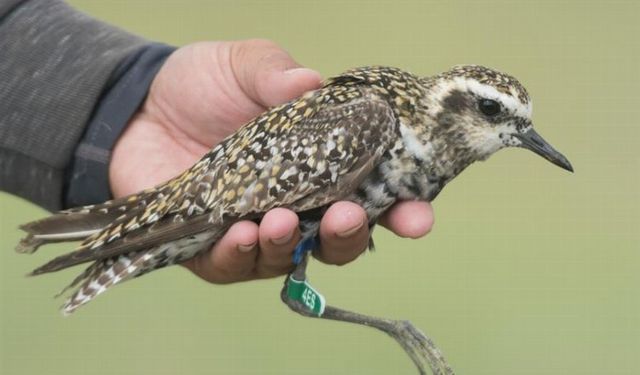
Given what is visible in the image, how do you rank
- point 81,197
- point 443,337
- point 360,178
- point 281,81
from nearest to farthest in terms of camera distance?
1. point 360,178
2. point 281,81
3. point 81,197
4. point 443,337

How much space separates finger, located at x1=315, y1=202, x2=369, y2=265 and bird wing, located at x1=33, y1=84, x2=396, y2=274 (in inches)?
3.4

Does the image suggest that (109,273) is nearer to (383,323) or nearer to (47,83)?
(383,323)

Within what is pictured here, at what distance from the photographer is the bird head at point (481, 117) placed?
6.71m

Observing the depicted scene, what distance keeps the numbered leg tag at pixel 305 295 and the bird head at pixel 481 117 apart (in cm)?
105

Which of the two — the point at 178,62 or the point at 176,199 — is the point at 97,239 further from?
the point at 178,62

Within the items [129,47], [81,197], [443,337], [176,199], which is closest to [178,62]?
[129,47]

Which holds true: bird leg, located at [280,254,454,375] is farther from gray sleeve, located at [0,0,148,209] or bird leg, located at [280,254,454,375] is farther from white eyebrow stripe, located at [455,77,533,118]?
gray sleeve, located at [0,0,148,209]

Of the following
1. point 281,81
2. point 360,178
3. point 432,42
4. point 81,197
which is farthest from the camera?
point 432,42

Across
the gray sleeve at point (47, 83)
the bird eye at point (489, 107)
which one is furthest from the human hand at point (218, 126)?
the bird eye at point (489, 107)

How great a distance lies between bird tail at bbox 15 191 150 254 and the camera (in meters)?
6.80

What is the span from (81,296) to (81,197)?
1.41 meters

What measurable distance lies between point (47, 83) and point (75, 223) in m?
1.65

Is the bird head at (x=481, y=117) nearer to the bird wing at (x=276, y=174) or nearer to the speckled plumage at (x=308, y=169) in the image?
the speckled plumage at (x=308, y=169)

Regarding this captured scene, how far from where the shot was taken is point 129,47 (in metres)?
8.23
